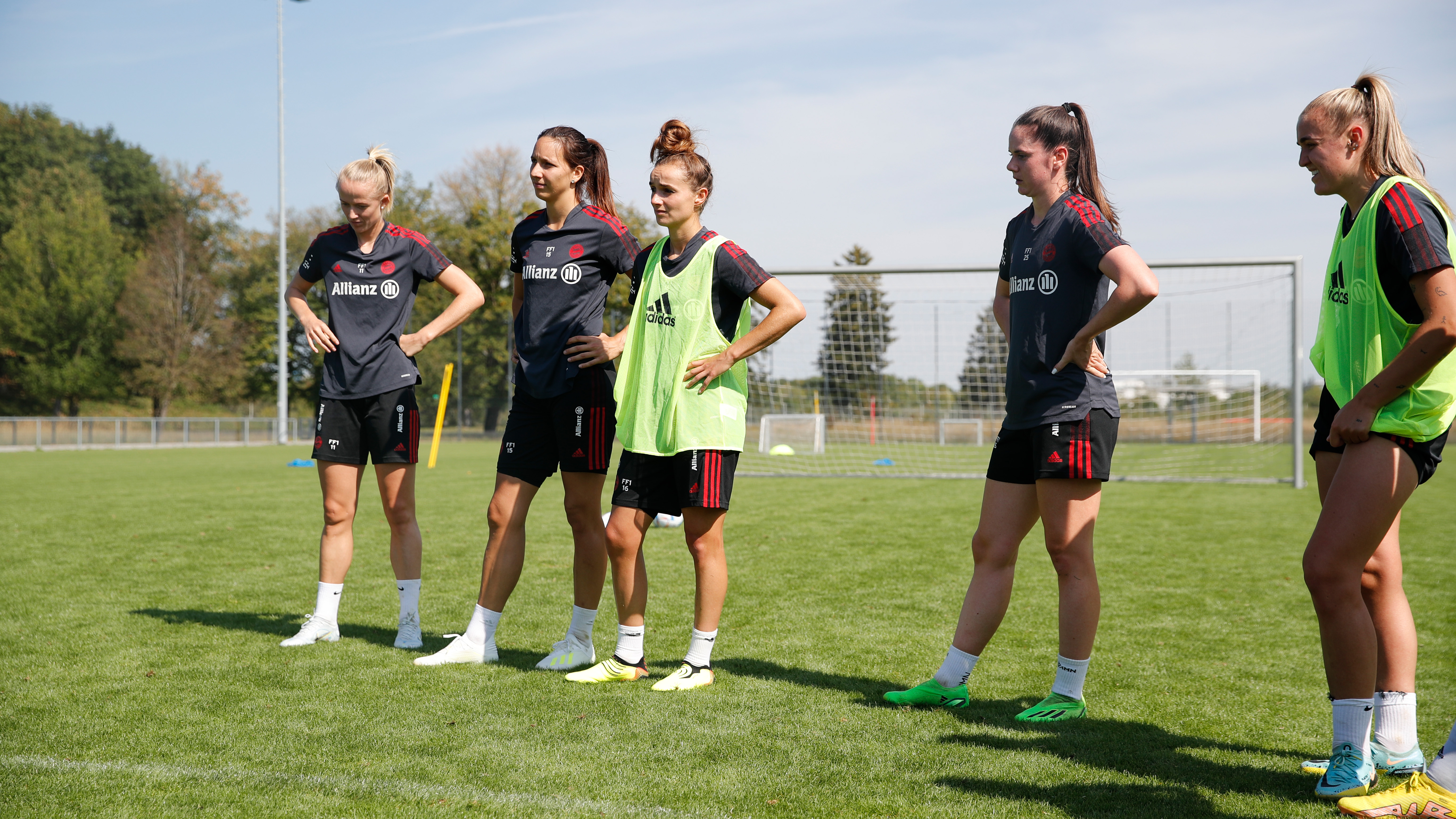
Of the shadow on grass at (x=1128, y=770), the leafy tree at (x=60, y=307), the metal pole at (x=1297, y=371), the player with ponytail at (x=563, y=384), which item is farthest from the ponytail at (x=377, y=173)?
the leafy tree at (x=60, y=307)

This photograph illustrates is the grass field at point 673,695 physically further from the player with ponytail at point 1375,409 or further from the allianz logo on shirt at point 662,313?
the allianz logo on shirt at point 662,313

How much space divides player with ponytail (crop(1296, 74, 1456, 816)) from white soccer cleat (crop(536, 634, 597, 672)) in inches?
105

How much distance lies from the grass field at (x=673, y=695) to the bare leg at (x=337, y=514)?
1.12ft

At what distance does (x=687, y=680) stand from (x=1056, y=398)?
5.60ft

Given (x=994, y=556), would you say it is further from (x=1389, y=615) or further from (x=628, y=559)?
(x=628, y=559)

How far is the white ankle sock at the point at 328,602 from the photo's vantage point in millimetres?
4539

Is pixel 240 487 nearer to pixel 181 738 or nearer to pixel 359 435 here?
pixel 359 435

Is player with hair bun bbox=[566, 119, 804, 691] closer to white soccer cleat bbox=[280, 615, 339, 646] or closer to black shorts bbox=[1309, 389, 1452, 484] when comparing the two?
white soccer cleat bbox=[280, 615, 339, 646]

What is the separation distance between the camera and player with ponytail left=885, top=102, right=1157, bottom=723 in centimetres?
323

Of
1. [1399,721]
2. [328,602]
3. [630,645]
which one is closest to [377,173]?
[328,602]

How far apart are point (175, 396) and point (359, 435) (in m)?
50.6

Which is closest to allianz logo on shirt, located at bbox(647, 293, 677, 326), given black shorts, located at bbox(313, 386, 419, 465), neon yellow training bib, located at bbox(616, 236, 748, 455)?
neon yellow training bib, located at bbox(616, 236, 748, 455)

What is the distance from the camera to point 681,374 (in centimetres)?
367

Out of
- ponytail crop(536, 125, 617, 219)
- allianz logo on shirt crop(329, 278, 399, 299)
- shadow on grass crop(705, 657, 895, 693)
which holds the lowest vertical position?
shadow on grass crop(705, 657, 895, 693)
